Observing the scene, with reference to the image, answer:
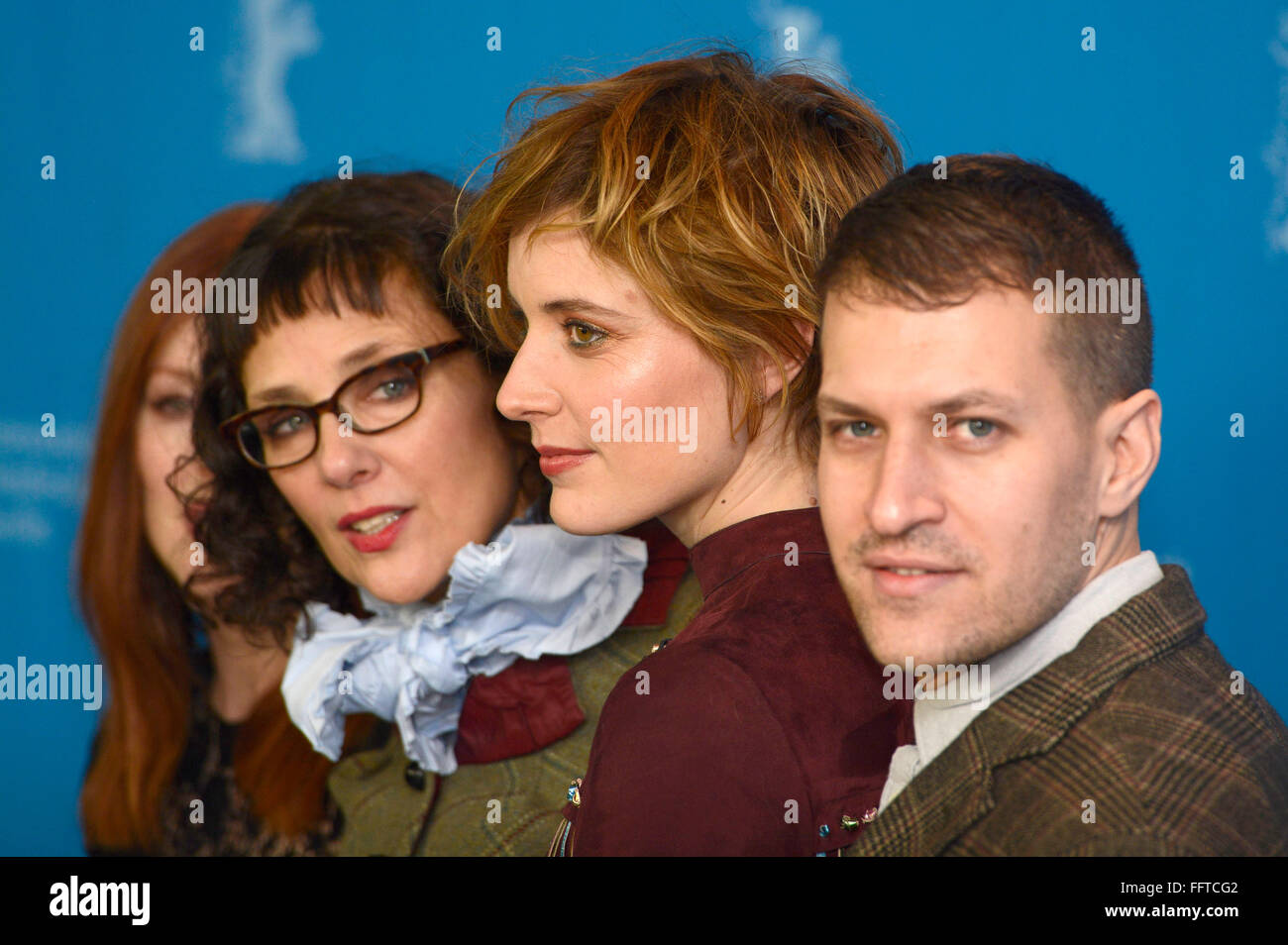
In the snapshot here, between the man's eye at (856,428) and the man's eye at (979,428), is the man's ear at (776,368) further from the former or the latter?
the man's eye at (979,428)

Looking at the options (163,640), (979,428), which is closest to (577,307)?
(979,428)

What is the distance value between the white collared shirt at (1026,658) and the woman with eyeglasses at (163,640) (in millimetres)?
1534

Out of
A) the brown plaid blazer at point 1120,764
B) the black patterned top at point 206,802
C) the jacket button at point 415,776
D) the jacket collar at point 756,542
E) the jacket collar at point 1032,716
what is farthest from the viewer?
the black patterned top at point 206,802

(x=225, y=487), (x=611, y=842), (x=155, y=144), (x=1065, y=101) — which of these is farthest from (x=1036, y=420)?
(x=155, y=144)

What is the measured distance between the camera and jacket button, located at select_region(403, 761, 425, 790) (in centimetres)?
228

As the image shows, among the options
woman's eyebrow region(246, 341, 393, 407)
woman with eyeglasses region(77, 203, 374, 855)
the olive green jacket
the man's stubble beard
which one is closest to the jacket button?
the olive green jacket

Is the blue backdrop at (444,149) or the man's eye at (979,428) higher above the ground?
the blue backdrop at (444,149)

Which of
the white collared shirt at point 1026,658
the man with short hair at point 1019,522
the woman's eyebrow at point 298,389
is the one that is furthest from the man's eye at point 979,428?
the woman's eyebrow at point 298,389

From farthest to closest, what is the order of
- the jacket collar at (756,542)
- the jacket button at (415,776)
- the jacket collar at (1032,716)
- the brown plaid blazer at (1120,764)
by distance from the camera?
the jacket button at (415,776) → the jacket collar at (756,542) → the jacket collar at (1032,716) → the brown plaid blazer at (1120,764)

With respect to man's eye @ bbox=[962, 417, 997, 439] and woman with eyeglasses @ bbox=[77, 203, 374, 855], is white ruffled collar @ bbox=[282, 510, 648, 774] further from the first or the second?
man's eye @ bbox=[962, 417, 997, 439]

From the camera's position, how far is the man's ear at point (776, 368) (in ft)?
5.90

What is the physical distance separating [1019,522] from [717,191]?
2.19 ft

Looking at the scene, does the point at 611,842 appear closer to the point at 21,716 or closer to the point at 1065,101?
the point at 1065,101
